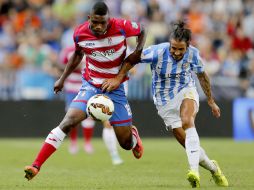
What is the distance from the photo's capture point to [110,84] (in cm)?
1020

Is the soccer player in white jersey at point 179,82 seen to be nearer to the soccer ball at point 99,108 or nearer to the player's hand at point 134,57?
the player's hand at point 134,57

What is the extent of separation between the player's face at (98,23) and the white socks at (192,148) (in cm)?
159

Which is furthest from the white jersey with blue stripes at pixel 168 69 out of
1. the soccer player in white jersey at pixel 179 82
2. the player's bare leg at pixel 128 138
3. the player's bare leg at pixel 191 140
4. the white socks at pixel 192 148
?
the white socks at pixel 192 148

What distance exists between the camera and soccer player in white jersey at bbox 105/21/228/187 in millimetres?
10008

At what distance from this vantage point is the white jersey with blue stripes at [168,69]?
10.4m

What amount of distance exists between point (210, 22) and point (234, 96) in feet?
10.2

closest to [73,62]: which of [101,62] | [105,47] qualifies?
[101,62]

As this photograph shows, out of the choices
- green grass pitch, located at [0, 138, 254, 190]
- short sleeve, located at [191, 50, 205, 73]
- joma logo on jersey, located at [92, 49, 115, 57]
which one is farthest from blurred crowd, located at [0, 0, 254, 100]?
short sleeve, located at [191, 50, 205, 73]

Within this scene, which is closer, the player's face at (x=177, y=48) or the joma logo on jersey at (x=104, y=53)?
the player's face at (x=177, y=48)

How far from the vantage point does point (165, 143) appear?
18938 millimetres

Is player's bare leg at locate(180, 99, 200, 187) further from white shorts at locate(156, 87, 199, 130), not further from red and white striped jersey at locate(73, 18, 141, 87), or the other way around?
red and white striped jersey at locate(73, 18, 141, 87)

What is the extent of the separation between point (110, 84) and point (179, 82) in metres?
0.96

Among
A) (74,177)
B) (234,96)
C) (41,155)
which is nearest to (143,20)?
(234,96)

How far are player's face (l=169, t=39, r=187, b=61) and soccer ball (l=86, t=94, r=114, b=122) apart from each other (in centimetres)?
102
